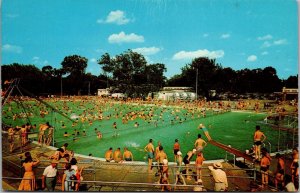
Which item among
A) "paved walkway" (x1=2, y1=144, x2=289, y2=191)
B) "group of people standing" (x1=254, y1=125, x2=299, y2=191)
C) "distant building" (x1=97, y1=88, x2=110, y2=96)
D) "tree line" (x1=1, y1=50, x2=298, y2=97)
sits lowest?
"paved walkway" (x1=2, y1=144, x2=289, y2=191)

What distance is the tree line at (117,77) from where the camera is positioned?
41.2 feet

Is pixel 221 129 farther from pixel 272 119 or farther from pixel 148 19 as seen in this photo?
pixel 148 19

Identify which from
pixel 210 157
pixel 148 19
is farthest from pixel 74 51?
pixel 210 157

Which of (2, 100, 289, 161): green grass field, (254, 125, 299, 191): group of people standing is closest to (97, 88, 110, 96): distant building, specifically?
(2, 100, 289, 161): green grass field

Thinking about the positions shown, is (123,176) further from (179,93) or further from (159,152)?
(179,93)

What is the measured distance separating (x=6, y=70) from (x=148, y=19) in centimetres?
622

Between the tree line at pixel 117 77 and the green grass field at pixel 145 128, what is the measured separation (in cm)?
144

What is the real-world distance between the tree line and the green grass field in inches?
56.8

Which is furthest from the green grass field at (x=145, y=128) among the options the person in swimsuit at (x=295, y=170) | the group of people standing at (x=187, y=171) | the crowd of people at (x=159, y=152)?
the person in swimsuit at (x=295, y=170)

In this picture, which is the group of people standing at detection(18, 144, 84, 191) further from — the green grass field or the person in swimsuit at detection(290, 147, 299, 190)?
the person in swimsuit at detection(290, 147, 299, 190)

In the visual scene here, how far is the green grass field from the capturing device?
13578 millimetres

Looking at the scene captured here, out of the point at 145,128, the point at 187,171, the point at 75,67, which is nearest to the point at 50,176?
the point at 187,171

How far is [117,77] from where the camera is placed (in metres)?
16.0

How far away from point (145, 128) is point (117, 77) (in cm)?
414
